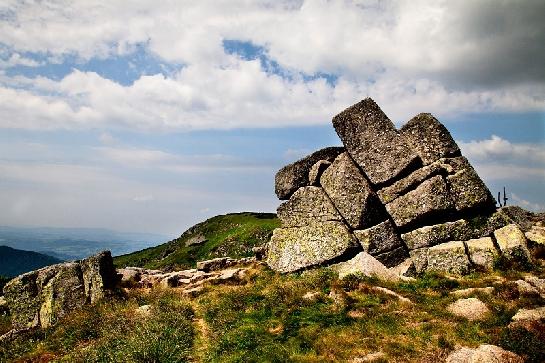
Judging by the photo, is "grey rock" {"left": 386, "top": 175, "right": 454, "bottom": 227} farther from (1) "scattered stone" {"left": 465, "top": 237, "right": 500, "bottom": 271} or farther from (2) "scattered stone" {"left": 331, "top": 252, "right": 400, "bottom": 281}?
(2) "scattered stone" {"left": 331, "top": 252, "right": 400, "bottom": 281}

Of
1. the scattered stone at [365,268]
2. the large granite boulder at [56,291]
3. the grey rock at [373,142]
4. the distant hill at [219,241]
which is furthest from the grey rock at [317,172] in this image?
the distant hill at [219,241]

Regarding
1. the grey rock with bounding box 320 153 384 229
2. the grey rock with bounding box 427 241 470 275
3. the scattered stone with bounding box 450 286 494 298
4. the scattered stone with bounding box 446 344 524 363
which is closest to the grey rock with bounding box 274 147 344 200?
the grey rock with bounding box 320 153 384 229

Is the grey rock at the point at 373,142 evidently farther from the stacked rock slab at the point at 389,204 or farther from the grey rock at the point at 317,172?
the grey rock at the point at 317,172

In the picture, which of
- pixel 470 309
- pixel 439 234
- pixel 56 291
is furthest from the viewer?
pixel 56 291

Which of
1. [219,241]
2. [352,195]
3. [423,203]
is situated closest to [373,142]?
[352,195]

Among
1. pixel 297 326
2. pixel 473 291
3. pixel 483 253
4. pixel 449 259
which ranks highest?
pixel 483 253

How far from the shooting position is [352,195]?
1214 inches

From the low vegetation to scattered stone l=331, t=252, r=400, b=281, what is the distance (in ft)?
2.52

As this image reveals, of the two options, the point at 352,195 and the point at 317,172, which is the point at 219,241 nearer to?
the point at 317,172

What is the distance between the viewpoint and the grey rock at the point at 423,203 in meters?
28.7

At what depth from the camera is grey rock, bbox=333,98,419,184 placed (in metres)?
30.9

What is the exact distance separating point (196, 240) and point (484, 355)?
280ft

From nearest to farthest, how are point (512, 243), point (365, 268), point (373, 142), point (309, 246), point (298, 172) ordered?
point (512, 243), point (365, 268), point (309, 246), point (373, 142), point (298, 172)

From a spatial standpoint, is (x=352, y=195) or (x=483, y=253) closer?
(x=483, y=253)
